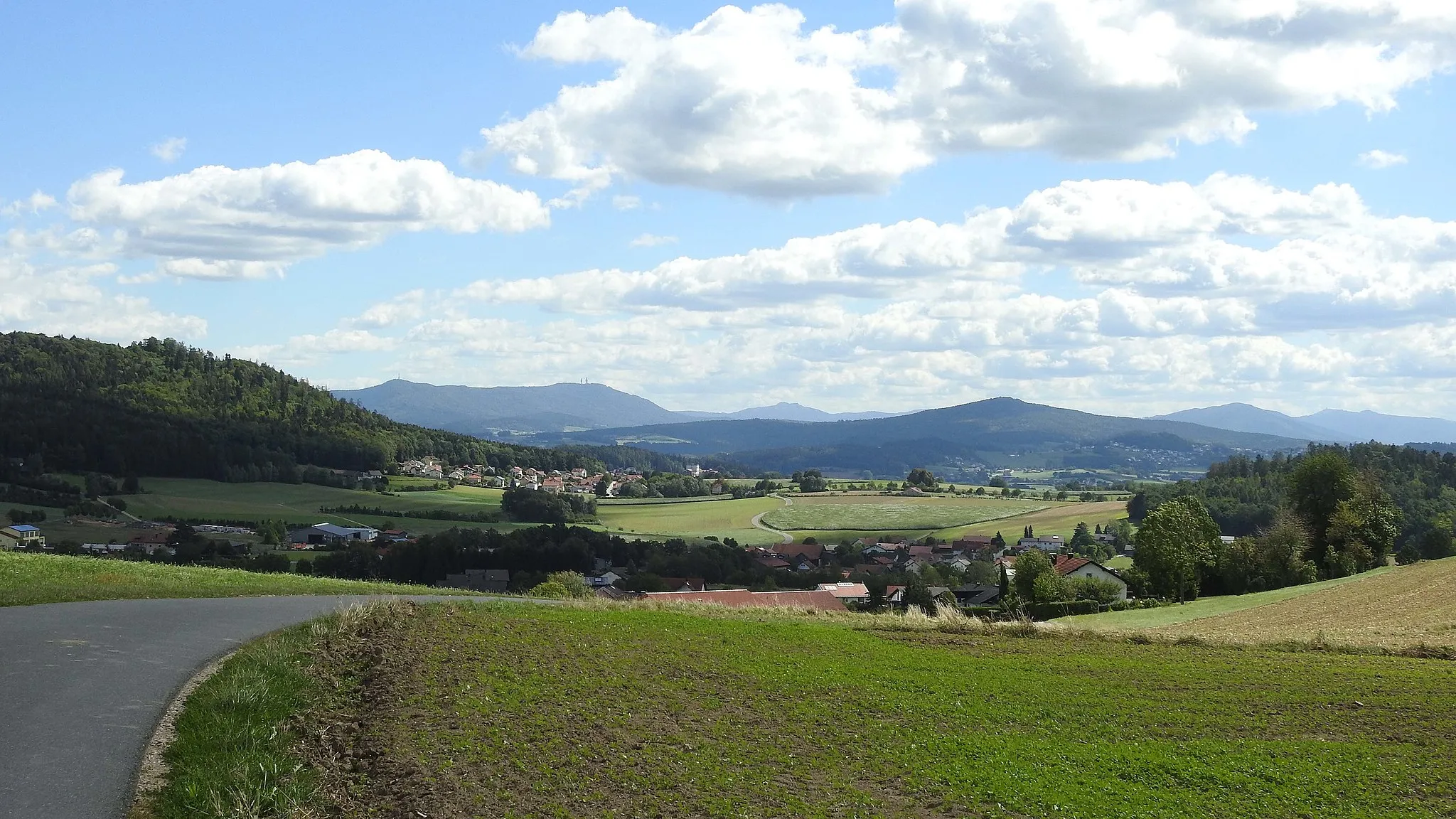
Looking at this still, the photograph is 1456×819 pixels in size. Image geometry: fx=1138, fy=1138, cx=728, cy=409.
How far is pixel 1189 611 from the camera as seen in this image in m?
50.2

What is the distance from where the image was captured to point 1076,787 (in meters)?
12.8

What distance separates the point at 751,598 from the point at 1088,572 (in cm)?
4198

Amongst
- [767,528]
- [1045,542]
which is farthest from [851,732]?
[767,528]

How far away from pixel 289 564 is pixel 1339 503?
65.4m

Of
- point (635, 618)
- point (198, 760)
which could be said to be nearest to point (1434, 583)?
point (635, 618)

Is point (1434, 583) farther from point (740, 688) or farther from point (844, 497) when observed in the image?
point (844, 497)

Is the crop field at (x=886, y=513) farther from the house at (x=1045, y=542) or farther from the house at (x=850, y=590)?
the house at (x=850, y=590)

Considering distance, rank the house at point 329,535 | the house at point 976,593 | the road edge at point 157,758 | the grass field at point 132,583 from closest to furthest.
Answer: the road edge at point 157,758, the grass field at point 132,583, the house at point 976,593, the house at point 329,535

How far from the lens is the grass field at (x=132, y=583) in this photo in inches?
1014

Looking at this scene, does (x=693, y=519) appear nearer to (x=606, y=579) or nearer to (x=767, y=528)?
(x=767, y=528)

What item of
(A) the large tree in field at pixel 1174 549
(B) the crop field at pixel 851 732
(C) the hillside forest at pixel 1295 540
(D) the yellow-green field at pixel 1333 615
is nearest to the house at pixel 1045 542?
(C) the hillside forest at pixel 1295 540

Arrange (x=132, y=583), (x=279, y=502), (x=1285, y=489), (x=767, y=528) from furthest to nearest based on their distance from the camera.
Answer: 1. (x=767, y=528)
2. (x=279, y=502)
3. (x=1285, y=489)
4. (x=132, y=583)

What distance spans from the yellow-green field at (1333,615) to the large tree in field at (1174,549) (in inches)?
230

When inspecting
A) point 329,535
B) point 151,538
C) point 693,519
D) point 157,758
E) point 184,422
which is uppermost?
point 184,422
